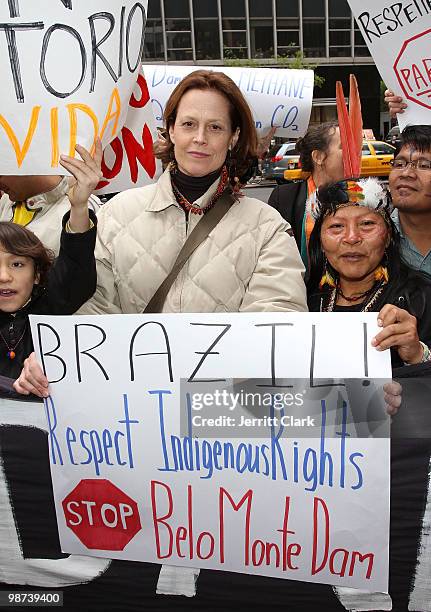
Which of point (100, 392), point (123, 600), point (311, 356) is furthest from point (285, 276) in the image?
point (123, 600)

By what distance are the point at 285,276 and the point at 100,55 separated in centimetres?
97

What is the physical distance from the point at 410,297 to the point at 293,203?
1.71m

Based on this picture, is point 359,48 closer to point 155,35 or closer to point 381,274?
point 155,35

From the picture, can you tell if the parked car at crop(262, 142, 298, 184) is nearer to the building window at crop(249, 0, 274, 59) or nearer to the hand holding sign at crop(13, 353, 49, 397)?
the building window at crop(249, 0, 274, 59)

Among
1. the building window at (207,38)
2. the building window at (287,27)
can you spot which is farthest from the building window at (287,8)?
the building window at (207,38)

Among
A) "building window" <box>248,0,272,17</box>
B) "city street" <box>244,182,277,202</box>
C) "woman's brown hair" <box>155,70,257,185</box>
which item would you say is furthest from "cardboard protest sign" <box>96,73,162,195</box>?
"building window" <box>248,0,272,17</box>

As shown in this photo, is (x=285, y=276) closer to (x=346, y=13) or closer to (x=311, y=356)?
(x=311, y=356)

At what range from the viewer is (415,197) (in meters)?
3.05

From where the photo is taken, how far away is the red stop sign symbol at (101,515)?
2.12 meters

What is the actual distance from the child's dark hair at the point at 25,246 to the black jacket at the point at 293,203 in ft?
5.43

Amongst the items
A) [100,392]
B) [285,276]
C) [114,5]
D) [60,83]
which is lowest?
[100,392]

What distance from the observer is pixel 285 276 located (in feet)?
7.46

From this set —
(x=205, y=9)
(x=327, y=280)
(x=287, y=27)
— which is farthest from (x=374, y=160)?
(x=205, y=9)

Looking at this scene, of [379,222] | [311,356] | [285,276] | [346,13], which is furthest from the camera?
[346,13]
